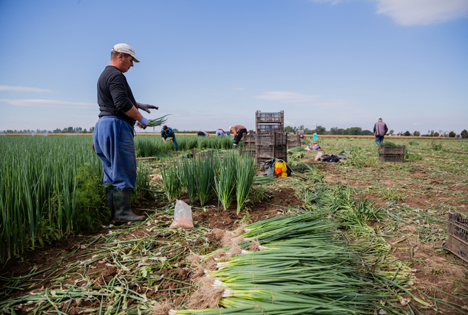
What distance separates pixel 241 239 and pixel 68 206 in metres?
1.62

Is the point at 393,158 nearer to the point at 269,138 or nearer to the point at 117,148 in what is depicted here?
the point at 269,138

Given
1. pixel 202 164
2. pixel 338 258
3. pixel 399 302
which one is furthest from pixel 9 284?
pixel 399 302

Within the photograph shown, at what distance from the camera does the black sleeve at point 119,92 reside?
2.75m

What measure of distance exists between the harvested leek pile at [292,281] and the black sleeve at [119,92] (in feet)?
6.28

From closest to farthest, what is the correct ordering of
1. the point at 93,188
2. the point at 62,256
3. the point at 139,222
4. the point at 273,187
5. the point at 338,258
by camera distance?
the point at 338,258 < the point at 62,256 < the point at 93,188 < the point at 139,222 < the point at 273,187

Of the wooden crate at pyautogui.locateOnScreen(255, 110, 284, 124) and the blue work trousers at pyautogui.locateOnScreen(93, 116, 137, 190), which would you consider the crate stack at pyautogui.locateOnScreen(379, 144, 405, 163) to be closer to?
the wooden crate at pyautogui.locateOnScreen(255, 110, 284, 124)

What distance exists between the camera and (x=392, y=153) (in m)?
7.95

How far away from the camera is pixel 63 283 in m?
1.87

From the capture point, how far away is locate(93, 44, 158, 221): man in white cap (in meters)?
2.84

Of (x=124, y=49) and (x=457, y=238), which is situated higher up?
(x=124, y=49)

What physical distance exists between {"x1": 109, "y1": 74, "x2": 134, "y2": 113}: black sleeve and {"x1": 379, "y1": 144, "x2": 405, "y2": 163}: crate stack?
775 cm

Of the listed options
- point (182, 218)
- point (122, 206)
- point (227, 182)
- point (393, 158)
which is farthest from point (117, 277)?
point (393, 158)

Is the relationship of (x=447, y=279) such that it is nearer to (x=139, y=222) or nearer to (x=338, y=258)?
(x=338, y=258)

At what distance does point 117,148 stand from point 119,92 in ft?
1.99
